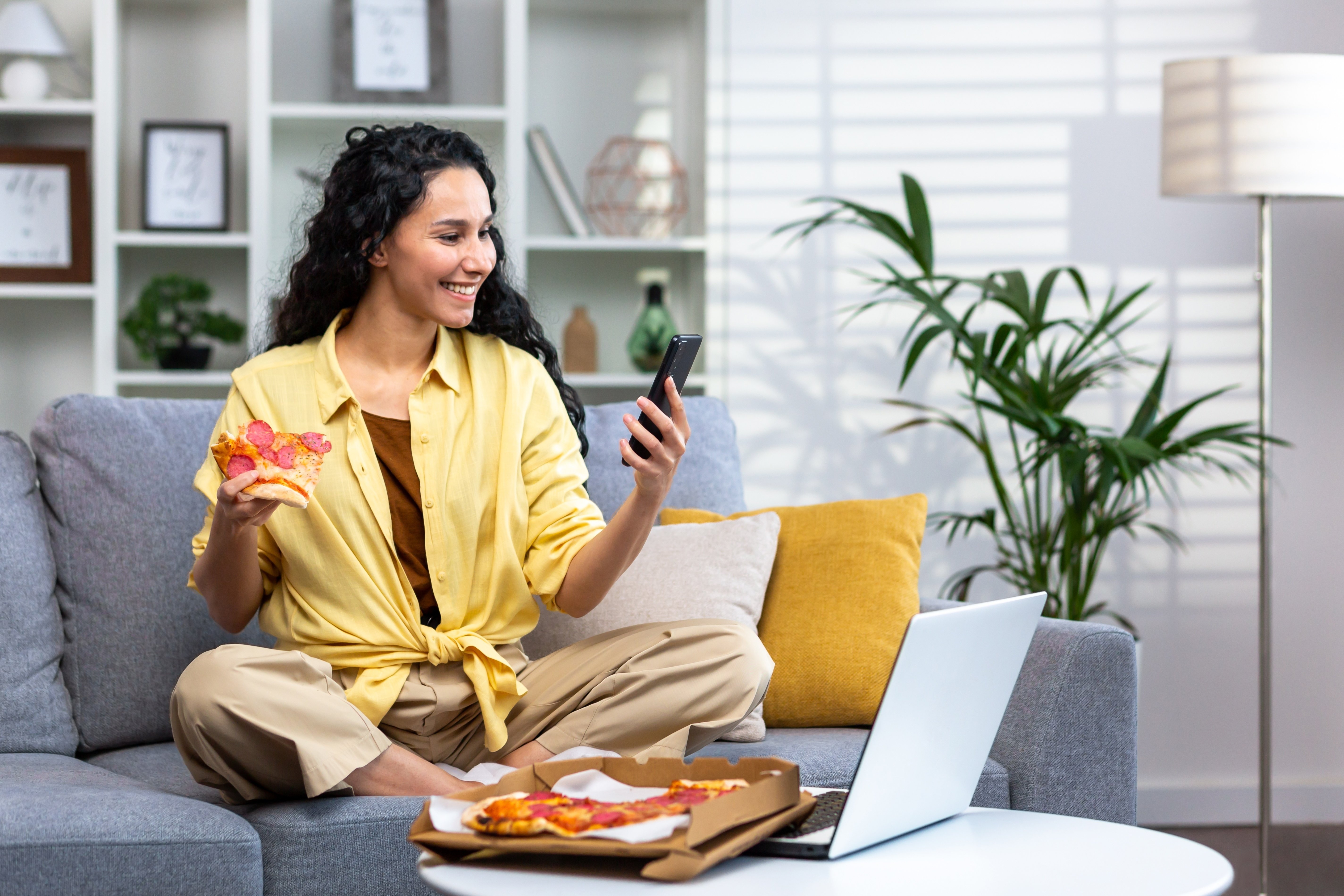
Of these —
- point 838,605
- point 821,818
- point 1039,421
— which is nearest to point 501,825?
point 821,818

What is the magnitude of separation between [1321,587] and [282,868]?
8.94 feet

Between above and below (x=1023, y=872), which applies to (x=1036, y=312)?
above

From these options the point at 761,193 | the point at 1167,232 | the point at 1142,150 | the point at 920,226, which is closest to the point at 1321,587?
the point at 1167,232

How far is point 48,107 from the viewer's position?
3.04 metres

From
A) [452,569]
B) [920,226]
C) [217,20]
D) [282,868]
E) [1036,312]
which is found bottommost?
[282,868]

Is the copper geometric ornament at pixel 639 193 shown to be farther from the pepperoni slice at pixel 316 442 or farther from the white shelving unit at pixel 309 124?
the pepperoni slice at pixel 316 442

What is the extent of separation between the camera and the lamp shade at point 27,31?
3.03 meters

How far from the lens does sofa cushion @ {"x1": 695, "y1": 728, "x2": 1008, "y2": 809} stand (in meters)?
1.65

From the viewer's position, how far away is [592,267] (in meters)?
3.42

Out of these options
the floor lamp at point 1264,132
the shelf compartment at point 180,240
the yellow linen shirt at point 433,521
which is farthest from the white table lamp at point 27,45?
the floor lamp at point 1264,132

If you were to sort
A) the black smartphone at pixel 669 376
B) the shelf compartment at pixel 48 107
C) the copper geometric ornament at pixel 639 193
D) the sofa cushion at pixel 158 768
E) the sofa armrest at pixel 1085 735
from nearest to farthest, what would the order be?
the black smartphone at pixel 669 376 < the sofa cushion at pixel 158 768 < the sofa armrest at pixel 1085 735 < the shelf compartment at pixel 48 107 < the copper geometric ornament at pixel 639 193

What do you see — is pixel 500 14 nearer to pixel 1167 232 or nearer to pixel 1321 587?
pixel 1167 232

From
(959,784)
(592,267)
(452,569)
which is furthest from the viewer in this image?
(592,267)

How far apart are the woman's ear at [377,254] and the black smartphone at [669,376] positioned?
1.58 ft
